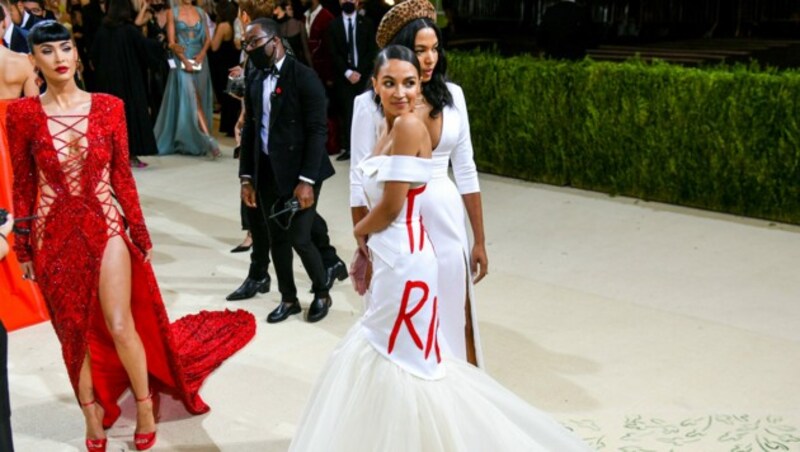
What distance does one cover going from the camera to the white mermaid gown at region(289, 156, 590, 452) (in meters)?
3.26

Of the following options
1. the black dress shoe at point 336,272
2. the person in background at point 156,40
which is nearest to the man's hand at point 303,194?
the black dress shoe at point 336,272

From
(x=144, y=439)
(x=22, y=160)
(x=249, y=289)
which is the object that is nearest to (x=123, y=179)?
(x=22, y=160)

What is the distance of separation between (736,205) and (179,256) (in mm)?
4119

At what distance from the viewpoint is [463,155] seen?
3.95 m

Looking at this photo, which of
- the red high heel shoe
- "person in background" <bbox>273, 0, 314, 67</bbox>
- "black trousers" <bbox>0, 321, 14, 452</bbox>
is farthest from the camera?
"person in background" <bbox>273, 0, 314, 67</bbox>

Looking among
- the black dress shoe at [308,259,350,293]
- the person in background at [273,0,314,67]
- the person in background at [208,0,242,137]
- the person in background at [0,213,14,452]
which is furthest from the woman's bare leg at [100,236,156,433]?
the person in background at [208,0,242,137]

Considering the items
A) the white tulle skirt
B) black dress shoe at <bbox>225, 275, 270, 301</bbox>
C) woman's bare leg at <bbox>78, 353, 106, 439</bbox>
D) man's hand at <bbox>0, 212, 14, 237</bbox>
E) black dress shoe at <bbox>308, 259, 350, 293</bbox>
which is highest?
man's hand at <bbox>0, 212, 14, 237</bbox>

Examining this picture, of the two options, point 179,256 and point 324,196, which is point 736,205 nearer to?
point 324,196

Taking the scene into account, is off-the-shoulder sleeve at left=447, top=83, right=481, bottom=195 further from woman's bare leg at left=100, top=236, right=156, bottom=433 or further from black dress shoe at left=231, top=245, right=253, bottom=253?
black dress shoe at left=231, top=245, right=253, bottom=253

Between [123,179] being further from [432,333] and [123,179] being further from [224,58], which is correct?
[224,58]

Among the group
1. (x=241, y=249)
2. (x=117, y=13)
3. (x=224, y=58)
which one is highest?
(x=117, y=13)

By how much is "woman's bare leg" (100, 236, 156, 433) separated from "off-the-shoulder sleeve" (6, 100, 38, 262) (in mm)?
360

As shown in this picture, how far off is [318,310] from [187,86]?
5579mm

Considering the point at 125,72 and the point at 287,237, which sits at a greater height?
the point at 125,72
